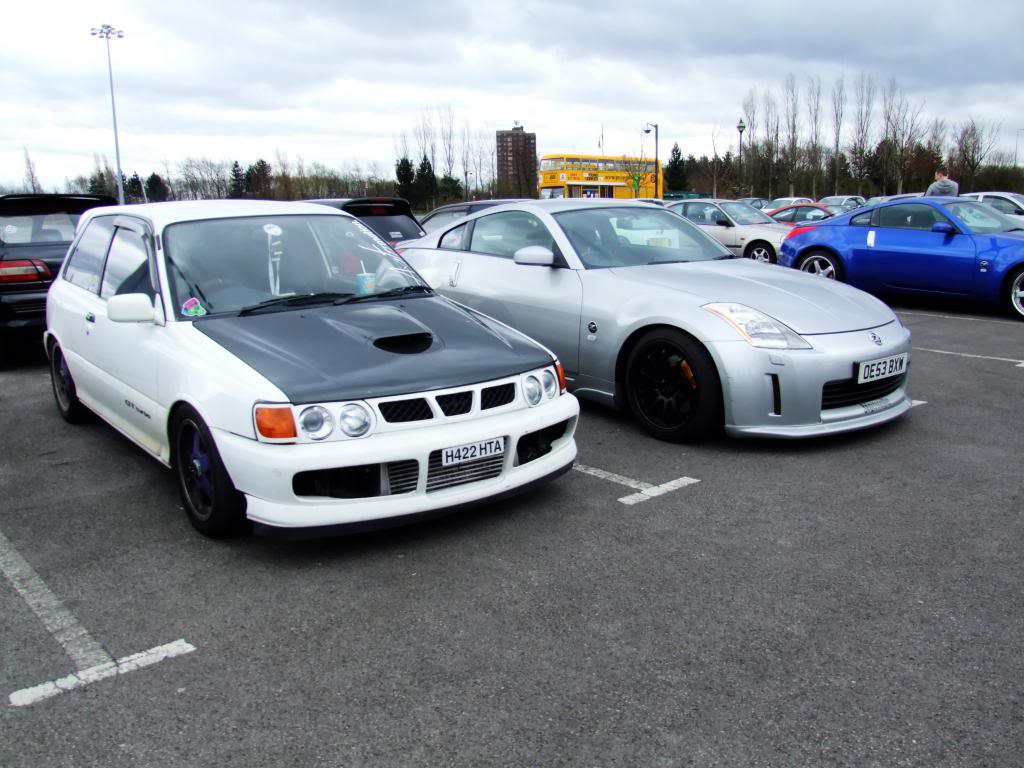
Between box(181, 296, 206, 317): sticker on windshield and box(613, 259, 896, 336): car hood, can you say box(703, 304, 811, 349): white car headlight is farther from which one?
box(181, 296, 206, 317): sticker on windshield

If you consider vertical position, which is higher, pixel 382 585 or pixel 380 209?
pixel 380 209

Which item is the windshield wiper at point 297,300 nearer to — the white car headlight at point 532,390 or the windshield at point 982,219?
the white car headlight at point 532,390

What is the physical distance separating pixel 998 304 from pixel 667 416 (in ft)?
23.4

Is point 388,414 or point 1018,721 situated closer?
point 1018,721

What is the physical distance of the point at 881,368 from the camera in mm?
5105

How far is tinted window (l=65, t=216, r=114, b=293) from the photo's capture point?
5.18 metres

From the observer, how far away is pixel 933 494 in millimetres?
4324

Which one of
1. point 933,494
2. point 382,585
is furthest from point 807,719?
point 933,494

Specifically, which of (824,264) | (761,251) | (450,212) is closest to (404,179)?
(761,251)

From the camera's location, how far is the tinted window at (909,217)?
10883 millimetres

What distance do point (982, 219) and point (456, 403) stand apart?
952cm

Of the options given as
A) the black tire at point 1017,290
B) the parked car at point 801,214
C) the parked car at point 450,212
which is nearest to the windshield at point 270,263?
the parked car at point 450,212

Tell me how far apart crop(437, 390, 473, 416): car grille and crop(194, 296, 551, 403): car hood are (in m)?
0.05

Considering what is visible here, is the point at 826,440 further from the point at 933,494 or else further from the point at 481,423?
the point at 481,423
